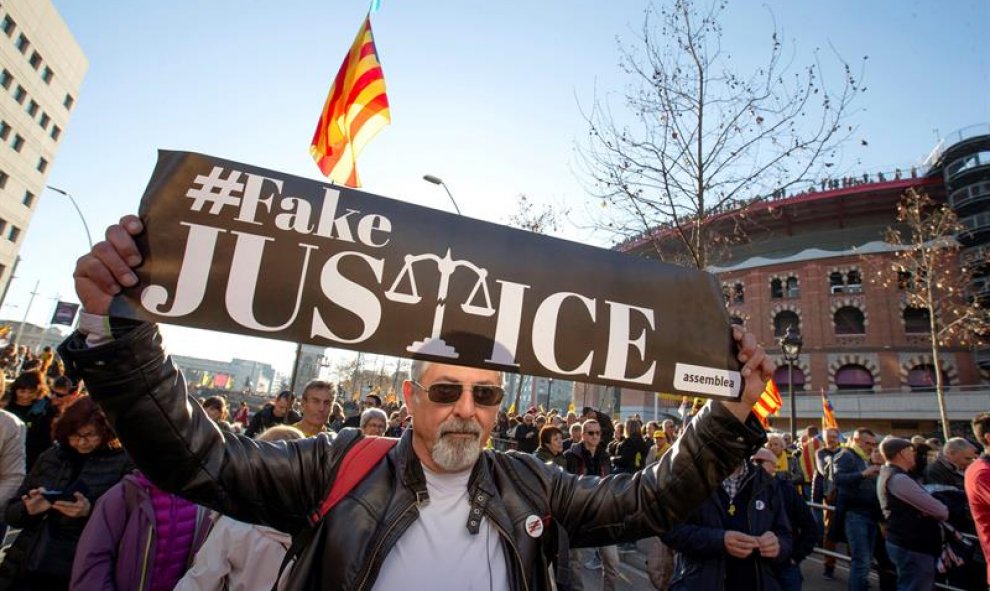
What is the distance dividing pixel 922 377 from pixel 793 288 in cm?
851

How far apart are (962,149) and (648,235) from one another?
35128 millimetres

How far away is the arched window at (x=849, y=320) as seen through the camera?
3117cm

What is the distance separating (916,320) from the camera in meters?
30.1

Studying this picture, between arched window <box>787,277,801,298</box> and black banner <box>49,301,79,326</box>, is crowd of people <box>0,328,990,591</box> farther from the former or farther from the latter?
arched window <box>787,277,801,298</box>

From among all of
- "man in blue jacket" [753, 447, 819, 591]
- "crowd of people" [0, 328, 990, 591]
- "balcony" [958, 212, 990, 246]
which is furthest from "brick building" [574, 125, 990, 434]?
"man in blue jacket" [753, 447, 819, 591]

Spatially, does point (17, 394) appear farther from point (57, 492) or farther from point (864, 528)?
point (864, 528)

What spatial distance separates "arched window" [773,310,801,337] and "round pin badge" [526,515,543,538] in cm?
3619

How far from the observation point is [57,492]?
331 cm

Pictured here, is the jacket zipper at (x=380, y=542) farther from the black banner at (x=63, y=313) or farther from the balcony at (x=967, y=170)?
the balcony at (x=967, y=170)

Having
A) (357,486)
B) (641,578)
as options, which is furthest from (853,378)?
(357,486)

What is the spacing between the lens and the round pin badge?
6.07 feet

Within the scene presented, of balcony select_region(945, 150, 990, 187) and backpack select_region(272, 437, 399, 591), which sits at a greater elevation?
balcony select_region(945, 150, 990, 187)

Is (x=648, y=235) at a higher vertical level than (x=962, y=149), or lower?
lower

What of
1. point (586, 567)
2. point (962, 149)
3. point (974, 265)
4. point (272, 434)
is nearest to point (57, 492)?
point (272, 434)
